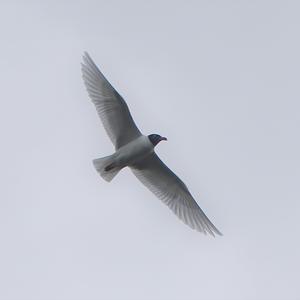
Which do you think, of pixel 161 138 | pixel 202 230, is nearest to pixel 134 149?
pixel 161 138

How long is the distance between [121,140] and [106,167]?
731 millimetres

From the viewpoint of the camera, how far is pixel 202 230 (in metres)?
29.0

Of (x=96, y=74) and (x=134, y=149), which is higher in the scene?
(x=96, y=74)

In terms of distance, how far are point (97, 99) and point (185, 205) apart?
312cm

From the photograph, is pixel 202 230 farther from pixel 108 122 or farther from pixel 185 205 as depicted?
pixel 108 122

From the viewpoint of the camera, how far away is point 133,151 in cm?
2800

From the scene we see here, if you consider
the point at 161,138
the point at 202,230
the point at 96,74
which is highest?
the point at 96,74

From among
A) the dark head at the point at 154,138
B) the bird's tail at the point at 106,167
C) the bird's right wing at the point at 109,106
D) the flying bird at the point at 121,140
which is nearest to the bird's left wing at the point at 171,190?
the flying bird at the point at 121,140

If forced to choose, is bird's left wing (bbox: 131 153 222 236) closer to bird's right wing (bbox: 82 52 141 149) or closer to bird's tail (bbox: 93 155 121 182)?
bird's right wing (bbox: 82 52 141 149)

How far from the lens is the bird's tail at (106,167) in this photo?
28000 millimetres

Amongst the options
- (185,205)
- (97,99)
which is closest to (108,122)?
(97,99)

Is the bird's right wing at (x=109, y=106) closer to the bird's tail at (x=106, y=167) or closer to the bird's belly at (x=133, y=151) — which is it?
the bird's belly at (x=133, y=151)

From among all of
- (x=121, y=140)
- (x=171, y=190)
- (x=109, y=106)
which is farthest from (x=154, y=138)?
(x=171, y=190)

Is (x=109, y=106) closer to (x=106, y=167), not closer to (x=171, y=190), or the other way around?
(x=106, y=167)
